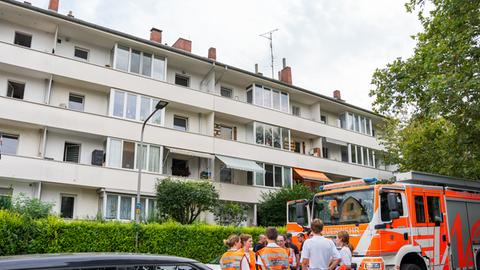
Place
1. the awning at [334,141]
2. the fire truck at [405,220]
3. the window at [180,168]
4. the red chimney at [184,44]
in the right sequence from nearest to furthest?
the fire truck at [405,220] < the window at [180,168] < the red chimney at [184,44] < the awning at [334,141]

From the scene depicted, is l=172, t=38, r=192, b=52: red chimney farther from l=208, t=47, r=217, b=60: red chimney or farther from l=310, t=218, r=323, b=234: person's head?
l=310, t=218, r=323, b=234: person's head

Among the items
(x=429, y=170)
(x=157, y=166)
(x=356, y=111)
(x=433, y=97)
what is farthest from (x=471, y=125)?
(x=356, y=111)

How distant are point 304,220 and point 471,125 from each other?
7.76 metres

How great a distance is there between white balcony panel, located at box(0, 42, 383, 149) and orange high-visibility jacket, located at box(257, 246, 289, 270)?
1991 cm

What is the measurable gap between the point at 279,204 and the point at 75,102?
13.9 metres

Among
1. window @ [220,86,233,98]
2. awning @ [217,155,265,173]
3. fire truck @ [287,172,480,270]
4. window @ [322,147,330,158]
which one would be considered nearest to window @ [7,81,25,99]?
awning @ [217,155,265,173]

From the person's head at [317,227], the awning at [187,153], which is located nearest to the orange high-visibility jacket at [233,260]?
the person's head at [317,227]

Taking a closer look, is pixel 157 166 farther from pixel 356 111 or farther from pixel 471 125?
pixel 356 111

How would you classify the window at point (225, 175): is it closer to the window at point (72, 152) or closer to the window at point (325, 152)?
the window at point (72, 152)

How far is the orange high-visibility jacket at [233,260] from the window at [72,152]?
61.6ft

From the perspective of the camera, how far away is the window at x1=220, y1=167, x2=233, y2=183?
96.0 ft

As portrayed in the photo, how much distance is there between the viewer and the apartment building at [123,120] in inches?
890

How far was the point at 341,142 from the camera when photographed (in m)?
36.5

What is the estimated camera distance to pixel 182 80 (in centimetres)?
3055
